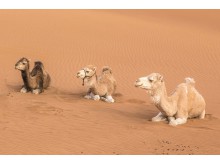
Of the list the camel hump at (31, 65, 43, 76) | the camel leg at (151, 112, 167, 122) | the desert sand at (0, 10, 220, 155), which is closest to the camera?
the desert sand at (0, 10, 220, 155)

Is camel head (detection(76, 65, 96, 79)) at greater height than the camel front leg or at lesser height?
greater

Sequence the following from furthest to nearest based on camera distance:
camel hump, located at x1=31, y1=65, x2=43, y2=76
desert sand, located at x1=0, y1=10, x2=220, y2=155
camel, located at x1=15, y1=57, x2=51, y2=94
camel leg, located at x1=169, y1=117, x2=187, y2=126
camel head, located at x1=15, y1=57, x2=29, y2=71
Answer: camel hump, located at x1=31, y1=65, x2=43, y2=76 < camel, located at x1=15, y1=57, x2=51, y2=94 < camel head, located at x1=15, y1=57, x2=29, y2=71 < camel leg, located at x1=169, y1=117, x2=187, y2=126 < desert sand, located at x1=0, y1=10, x2=220, y2=155

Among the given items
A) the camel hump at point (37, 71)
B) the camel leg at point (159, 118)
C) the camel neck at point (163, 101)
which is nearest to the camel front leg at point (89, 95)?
the camel hump at point (37, 71)

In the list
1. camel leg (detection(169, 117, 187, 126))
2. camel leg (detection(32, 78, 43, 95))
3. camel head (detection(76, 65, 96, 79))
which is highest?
camel head (detection(76, 65, 96, 79))

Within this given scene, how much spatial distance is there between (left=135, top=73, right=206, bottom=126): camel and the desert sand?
0.75 ft

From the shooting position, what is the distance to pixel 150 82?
35.3 ft

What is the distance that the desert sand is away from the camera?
32.0 feet

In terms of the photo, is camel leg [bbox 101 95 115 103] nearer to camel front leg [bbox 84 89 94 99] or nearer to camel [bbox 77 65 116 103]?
camel [bbox 77 65 116 103]

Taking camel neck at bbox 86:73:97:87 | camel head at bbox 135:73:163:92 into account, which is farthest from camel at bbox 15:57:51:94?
camel head at bbox 135:73:163:92

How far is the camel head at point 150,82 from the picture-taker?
10703 millimetres

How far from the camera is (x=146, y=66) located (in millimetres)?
20516

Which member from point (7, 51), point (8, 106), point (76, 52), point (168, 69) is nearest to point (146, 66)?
point (168, 69)

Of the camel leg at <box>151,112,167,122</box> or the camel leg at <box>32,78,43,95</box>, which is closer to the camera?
the camel leg at <box>151,112,167,122</box>

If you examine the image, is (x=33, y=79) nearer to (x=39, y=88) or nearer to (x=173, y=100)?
(x=39, y=88)
